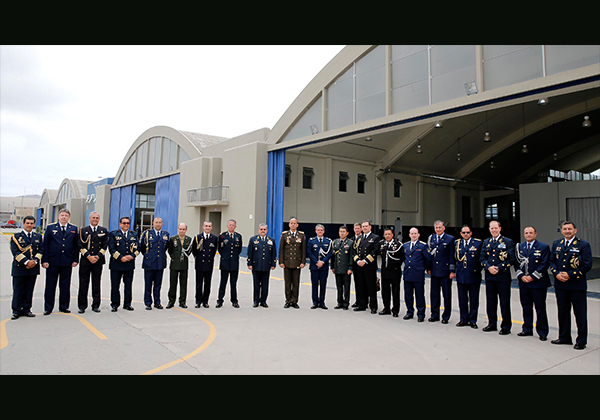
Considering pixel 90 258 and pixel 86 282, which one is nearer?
pixel 90 258

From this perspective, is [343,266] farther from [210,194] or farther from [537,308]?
[210,194]

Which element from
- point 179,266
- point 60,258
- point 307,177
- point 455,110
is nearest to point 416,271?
point 179,266

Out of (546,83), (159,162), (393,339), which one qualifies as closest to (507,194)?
(546,83)

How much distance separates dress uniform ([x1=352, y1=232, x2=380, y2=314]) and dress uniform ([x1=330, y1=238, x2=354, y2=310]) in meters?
0.15

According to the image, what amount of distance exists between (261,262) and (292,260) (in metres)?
0.63

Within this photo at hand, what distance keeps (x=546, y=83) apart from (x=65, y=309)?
469 inches

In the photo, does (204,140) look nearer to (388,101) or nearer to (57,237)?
(388,101)

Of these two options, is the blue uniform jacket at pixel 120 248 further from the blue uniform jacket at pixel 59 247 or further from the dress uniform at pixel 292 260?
the dress uniform at pixel 292 260

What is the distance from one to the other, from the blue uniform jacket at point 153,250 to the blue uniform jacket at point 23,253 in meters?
1.67

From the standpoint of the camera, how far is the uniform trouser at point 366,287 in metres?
7.44

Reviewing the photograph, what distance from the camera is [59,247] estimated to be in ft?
22.6

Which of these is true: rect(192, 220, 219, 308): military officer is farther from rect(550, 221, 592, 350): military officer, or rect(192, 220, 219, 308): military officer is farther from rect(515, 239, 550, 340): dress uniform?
rect(550, 221, 592, 350): military officer

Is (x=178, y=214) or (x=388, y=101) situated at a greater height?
(x=388, y=101)

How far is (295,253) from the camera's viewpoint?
7.93 m
